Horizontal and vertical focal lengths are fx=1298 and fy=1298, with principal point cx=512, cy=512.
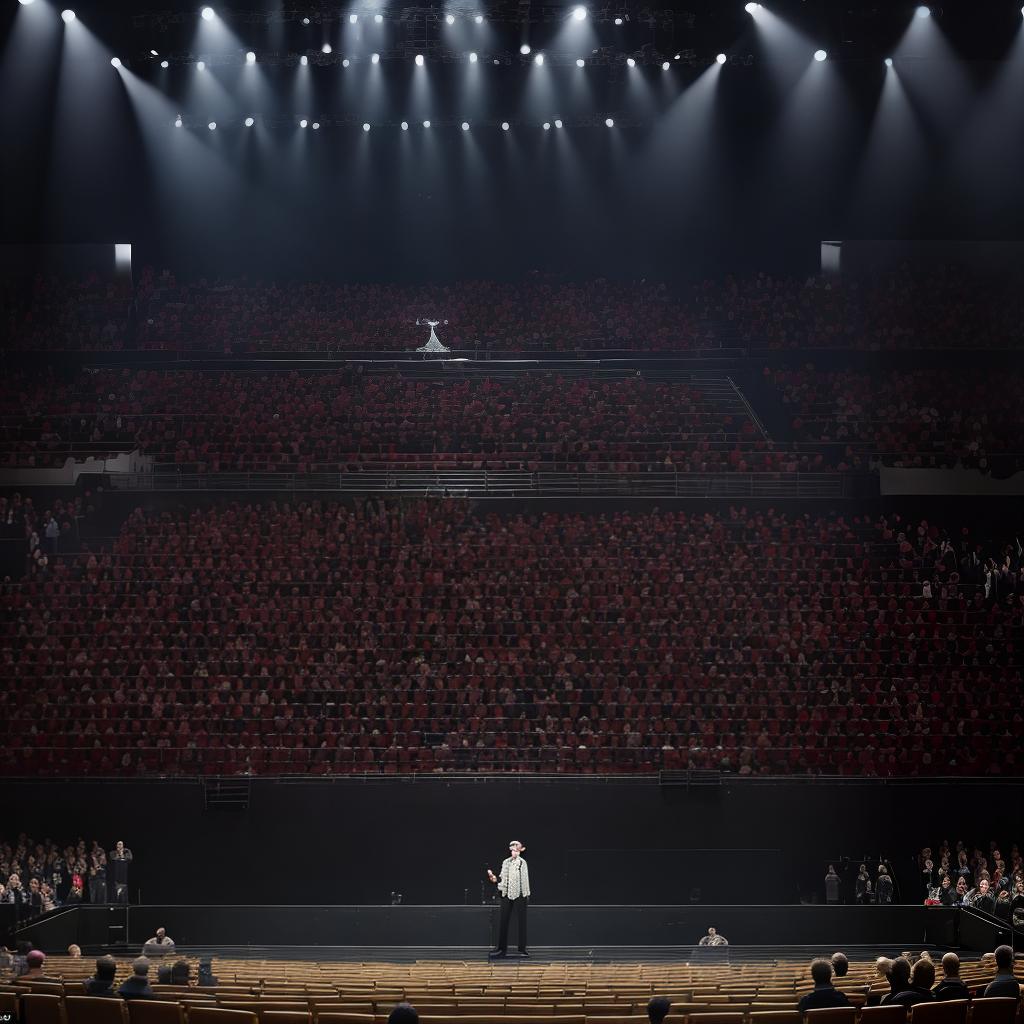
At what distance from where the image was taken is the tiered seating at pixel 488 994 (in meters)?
7.11

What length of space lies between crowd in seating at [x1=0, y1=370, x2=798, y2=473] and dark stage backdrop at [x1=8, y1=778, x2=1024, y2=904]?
8.24 meters

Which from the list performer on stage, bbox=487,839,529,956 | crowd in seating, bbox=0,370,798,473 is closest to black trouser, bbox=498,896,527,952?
performer on stage, bbox=487,839,529,956

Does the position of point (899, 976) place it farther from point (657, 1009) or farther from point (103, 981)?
point (103, 981)

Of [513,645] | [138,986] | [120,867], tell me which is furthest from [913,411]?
[138,986]

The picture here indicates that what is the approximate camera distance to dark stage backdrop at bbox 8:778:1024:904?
68.5 ft

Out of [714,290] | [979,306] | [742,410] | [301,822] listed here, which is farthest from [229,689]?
[979,306]

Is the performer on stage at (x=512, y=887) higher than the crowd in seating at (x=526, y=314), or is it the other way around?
the crowd in seating at (x=526, y=314)

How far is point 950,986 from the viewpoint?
782 cm

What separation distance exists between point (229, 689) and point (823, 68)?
56.5 feet

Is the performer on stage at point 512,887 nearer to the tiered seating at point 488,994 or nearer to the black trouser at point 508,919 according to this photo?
the black trouser at point 508,919

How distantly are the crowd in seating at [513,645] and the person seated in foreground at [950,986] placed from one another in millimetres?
13432

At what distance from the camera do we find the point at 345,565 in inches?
987

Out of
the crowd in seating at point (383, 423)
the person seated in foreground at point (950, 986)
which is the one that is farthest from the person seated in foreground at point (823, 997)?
the crowd in seating at point (383, 423)

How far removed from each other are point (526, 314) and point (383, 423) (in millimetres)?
5432
